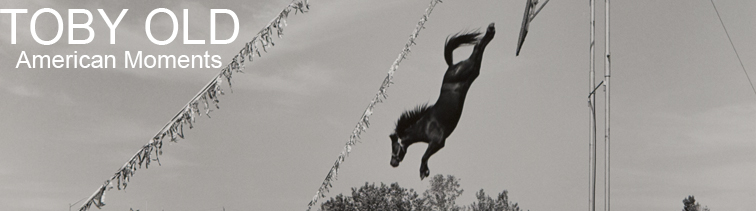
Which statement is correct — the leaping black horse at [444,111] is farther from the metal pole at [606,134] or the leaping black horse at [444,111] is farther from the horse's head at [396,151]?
the metal pole at [606,134]

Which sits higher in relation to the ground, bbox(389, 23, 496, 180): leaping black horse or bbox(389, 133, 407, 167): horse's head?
bbox(389, 23, 496, 180): leaping black horse

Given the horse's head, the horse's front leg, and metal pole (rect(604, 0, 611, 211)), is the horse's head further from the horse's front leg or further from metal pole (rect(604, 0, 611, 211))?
metal pole (rect(604, 0, 611, 211))

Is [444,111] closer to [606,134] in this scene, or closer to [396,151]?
[396,151]

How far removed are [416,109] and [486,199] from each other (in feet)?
160

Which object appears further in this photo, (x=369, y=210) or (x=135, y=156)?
(x=369, y=210)

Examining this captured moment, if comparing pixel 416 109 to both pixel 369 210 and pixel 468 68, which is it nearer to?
pixel 468 68

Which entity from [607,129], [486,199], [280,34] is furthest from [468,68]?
[486,199]

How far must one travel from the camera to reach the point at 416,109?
1315cm

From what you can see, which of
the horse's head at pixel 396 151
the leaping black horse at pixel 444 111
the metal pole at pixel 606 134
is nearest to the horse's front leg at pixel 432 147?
the leaping black horse at pixel 444 111

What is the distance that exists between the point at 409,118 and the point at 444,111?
541mm

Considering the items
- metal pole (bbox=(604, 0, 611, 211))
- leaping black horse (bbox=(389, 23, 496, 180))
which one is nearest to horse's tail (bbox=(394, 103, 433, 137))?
leaping black horse (bbox=(389, 23, 496, 180))

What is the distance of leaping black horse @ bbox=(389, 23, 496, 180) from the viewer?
13008 millimetres

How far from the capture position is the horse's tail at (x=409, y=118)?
13.0 meters

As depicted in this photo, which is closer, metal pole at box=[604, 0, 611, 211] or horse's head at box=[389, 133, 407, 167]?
metal pole at box=[604, 0, 611, 211]
